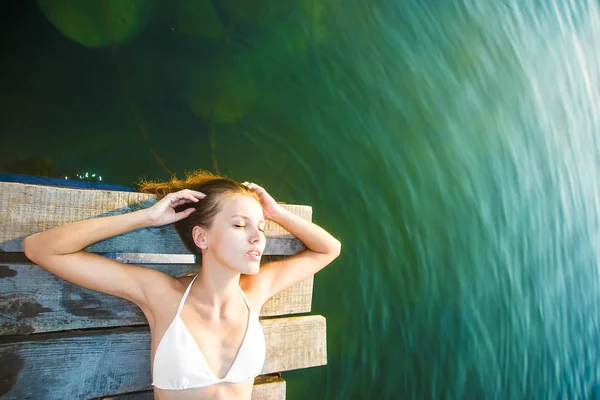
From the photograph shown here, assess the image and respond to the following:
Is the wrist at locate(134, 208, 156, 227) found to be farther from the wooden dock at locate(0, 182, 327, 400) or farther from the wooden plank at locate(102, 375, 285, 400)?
the wooden plank at locate(102, 375, 285, 400)

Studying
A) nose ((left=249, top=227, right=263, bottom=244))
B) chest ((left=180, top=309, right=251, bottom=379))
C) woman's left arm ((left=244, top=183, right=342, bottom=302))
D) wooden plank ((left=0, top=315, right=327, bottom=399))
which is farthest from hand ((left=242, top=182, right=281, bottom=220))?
wooden plank ((left=0, top=315, right=327, bottom=399))

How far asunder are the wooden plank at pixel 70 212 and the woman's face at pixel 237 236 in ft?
1.48

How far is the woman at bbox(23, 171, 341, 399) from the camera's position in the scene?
209cm

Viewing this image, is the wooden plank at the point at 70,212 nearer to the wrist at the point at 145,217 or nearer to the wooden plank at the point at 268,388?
the wrist at the point at 145,217

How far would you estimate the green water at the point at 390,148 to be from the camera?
12.7ft

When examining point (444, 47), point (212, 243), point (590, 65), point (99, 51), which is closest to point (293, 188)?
point (212, 243)

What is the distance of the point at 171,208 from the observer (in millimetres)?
2355

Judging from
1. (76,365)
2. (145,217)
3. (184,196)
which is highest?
(184,196)

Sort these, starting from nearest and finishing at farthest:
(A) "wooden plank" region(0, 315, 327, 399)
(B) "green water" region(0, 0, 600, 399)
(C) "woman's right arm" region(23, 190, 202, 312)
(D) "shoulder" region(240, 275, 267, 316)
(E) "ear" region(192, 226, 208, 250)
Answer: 1. (C) "woman's right arm" region(23, 190, 202, 312)
2. (A) "wooden plank" region(0, 315, 327, 399)
3. (E) "ear" region(192, 226, 208, 250)
4. (D) "shoulder" region(240, 275, 267, 316)
5. (B) "green water" region(0, 0, 600, 399)

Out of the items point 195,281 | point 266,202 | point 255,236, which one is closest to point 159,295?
point 195,281

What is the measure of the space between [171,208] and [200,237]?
242 mm

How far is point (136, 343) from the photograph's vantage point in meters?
2.47

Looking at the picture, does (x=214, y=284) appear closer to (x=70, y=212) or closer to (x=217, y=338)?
(x=217, y=338)

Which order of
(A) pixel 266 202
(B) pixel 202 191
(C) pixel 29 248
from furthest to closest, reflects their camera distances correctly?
(A) pixel 266 202, (B) pixel 202 191, (C) pixel 29 248
